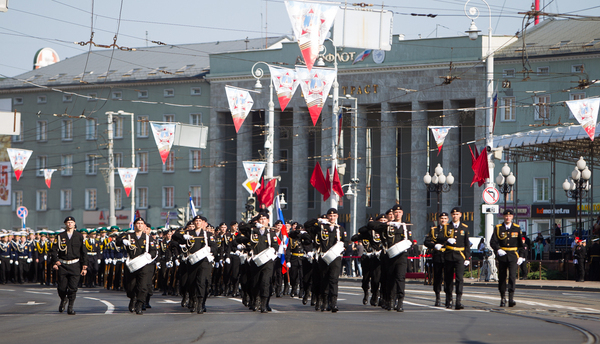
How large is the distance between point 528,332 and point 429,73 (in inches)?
1985

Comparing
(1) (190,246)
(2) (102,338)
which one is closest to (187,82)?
(1) (190,246)

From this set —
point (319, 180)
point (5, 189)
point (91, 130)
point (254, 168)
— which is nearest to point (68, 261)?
point (319, 180)

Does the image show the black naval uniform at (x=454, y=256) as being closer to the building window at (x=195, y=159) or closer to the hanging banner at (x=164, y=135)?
the hanging banner at (x=164, y=135)

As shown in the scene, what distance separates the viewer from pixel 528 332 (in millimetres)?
12531

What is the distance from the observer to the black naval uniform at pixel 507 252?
17.7 m

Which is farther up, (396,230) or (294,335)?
(396,230)

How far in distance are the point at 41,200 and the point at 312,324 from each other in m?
67.9

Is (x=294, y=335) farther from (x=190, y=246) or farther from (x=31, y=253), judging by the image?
(x=31, y=253)

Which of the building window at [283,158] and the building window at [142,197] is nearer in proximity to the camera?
the building window at [283,158]

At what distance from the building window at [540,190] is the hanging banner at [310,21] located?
38.5 metres

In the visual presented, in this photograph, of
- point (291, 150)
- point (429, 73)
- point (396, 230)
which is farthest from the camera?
point (291, 150)

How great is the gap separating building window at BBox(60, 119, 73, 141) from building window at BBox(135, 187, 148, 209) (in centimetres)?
758

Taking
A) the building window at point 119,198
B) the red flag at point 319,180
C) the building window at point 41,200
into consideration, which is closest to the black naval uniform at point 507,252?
the red flag at point 319,180

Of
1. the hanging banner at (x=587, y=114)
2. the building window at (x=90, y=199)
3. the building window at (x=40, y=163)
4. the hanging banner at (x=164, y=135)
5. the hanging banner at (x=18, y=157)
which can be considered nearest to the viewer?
the hanging banner at (x=587, y=114)
